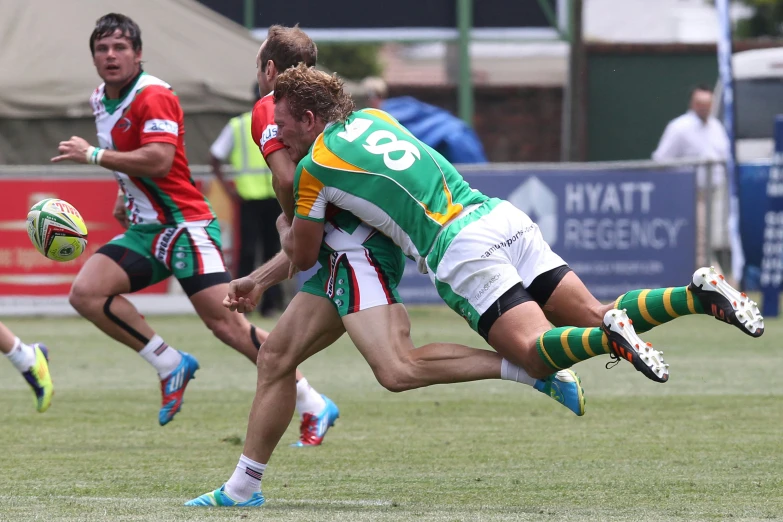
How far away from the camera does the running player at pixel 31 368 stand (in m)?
8.07

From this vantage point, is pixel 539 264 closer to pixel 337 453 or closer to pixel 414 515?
pixel 414 515

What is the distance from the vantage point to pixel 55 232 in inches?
290

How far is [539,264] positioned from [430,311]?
922cm

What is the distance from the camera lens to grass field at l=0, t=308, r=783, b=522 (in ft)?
18.4

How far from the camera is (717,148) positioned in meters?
16.7

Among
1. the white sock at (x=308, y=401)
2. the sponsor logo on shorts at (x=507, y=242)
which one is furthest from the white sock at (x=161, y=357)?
the sponsor logo on shorts at (x=507, y=242)

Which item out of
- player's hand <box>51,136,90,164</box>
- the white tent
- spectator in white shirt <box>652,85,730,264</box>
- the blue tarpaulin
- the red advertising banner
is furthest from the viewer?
the blue tarpaulin

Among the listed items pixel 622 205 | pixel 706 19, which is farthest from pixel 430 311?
pixel 706 19

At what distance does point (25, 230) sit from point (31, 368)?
248 inches

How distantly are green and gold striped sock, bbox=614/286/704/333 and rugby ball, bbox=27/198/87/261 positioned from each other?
9.91ft

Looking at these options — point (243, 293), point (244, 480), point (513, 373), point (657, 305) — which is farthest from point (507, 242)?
point (244, 480)

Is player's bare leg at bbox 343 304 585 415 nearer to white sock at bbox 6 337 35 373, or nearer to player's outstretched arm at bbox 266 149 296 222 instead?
player's outstretched arm at bbox 266 149 296 222

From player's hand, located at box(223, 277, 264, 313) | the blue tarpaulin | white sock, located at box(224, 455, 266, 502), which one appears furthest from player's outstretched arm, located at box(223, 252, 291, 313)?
the blue tarpaulin

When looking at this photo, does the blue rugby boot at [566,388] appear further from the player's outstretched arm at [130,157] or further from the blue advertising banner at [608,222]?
the blue advertising banner at [608,222]
